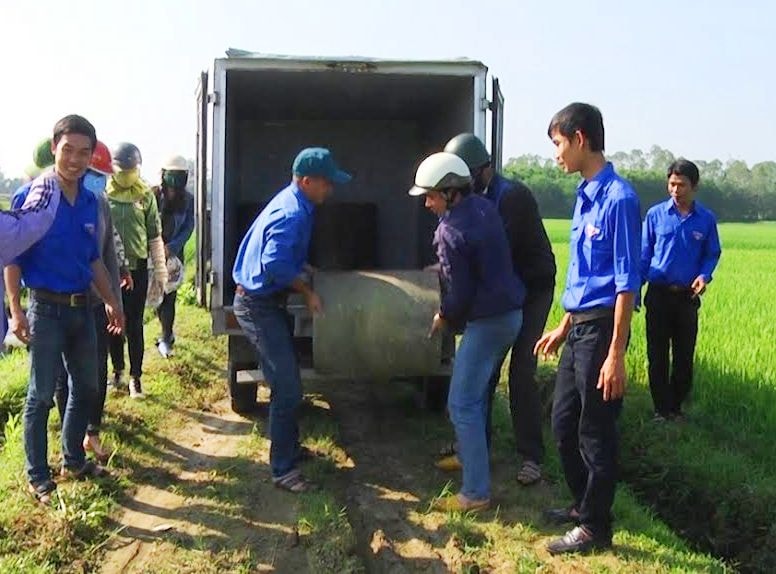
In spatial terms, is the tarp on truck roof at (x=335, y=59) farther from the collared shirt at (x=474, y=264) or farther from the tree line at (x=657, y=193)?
the tree line at (x=657, y=193)

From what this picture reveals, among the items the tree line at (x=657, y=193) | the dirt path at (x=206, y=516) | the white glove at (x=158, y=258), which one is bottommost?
the dirt path at (x=206, y=516)

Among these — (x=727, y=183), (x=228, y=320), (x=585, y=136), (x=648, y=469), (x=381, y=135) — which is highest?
(x=727, y=183)

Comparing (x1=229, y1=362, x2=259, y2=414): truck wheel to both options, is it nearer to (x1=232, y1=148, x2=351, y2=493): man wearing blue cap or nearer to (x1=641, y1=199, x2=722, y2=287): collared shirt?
(x1=232, y1=148, x2=351, y2=493): man wearing blue cap

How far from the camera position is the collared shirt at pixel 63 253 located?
3816 millimetres

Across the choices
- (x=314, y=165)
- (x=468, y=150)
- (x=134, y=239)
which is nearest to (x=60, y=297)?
(x=314, y=165)

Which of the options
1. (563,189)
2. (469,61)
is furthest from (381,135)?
(563,189)

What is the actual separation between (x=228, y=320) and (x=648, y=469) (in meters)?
2.91

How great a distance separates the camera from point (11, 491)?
13.4 ft

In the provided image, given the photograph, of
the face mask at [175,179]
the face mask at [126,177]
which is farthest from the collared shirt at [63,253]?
the face mask at [175,179]

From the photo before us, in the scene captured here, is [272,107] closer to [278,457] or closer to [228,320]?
[228,320]

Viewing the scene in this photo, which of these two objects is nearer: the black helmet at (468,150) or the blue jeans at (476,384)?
the blue jeans at (476,384)

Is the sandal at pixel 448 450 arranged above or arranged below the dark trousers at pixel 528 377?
below

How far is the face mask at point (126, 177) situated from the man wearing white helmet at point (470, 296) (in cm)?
252

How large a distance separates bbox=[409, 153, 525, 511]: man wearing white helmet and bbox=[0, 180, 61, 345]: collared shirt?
5.61 ft
